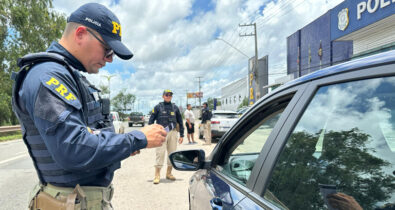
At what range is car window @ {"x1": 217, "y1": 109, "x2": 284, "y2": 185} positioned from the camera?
60.0 inches

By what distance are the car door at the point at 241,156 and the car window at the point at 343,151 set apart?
13 centimetres

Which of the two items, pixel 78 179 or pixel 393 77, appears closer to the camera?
pixel 393 77

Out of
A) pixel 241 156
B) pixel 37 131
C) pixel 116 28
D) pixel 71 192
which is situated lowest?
pixel 71 192

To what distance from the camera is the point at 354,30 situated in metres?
12.1

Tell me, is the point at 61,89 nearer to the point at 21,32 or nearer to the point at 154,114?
the point at 154,114

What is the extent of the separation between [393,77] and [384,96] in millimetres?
69

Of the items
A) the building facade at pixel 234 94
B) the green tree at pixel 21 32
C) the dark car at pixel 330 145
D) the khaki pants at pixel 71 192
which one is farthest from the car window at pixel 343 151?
the building facade at pixel 234 94

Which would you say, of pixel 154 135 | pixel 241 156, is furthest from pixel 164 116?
pixel 154 135

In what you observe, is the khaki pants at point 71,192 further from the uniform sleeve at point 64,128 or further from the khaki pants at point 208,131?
the khaki pants at point 208,131

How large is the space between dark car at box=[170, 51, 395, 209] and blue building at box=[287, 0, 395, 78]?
7.33m

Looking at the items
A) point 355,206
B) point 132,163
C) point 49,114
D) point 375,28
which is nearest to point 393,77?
point 355,206

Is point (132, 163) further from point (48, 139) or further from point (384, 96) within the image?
point (384, 96)

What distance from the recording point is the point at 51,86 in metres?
1.24

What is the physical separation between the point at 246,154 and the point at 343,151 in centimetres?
95
